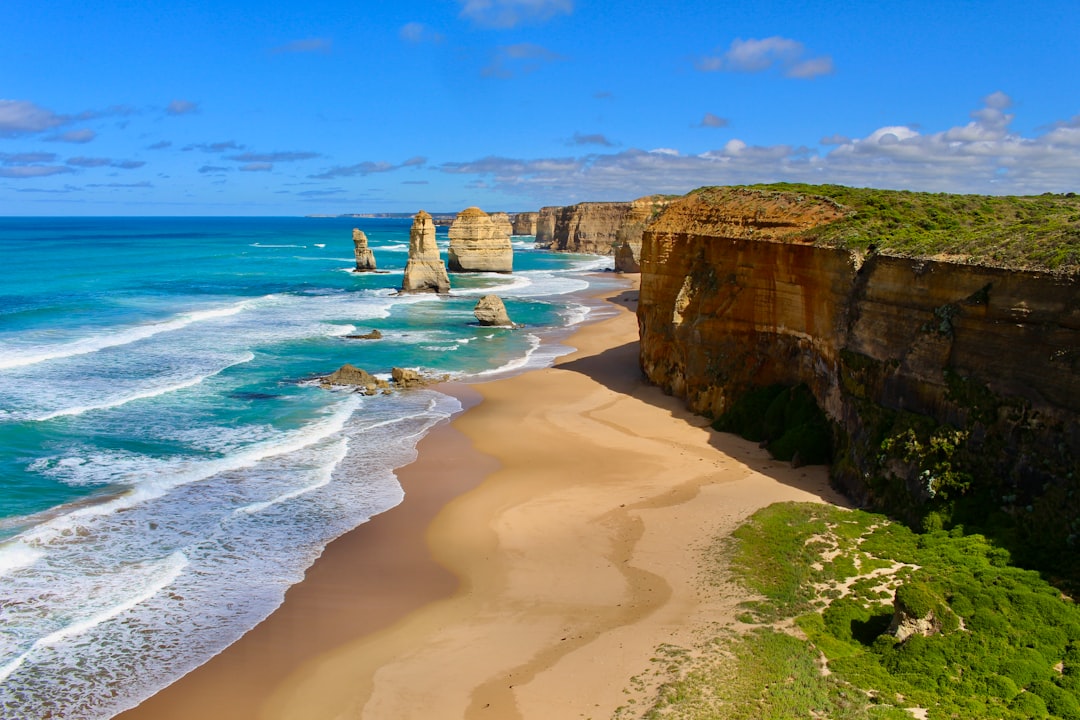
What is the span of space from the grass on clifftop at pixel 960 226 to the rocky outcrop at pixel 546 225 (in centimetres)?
11616

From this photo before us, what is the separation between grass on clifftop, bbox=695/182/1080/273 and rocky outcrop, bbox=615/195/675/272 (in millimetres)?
49085

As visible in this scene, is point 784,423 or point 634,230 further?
point 634,230

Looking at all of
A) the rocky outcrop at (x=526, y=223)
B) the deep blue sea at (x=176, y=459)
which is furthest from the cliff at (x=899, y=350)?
the rocky outcrop at (x=526, y=223)

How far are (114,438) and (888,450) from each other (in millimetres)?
22196

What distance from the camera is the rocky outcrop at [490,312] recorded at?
4900 cm

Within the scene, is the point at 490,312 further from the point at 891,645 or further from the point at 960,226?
the point at 891,645

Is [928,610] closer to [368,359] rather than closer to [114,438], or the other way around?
[114,438]

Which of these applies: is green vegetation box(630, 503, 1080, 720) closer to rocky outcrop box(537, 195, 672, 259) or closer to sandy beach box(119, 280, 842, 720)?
sandy beach box(119, 280, 842, 720)

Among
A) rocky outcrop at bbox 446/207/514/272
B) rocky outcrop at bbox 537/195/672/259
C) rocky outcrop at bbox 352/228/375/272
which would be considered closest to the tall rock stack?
rocky outcrop at bbox 446/207/514/272

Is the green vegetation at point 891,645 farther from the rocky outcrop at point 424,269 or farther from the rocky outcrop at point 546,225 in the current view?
the rocky outcrop at point 546,225

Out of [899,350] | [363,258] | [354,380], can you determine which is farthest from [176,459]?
[363,258]

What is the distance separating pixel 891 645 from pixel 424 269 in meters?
58.4

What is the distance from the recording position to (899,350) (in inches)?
699

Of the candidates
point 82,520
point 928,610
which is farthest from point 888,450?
point 82,520
